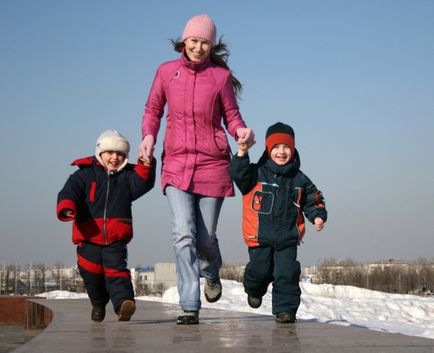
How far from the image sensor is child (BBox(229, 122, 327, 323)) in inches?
225

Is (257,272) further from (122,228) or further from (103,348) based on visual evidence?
(103,348)

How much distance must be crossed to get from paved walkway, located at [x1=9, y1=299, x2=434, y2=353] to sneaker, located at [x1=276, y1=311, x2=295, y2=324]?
0.15 m

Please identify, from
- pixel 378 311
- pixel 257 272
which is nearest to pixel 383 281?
pixel 378 311

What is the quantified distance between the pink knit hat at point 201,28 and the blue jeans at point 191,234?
4.07 ft

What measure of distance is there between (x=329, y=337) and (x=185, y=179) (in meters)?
1.82

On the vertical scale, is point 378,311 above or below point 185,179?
below

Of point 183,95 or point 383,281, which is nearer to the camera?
point 183,95

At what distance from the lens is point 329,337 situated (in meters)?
4.36

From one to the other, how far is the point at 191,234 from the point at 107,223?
69 cm

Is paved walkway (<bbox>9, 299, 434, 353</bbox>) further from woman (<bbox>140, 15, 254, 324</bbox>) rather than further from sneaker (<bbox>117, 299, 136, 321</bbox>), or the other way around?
woman (<bbox>140, 15, 254, 324</bbox>)

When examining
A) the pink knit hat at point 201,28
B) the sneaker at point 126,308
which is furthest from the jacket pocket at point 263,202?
the pink knit hat at point 201,28

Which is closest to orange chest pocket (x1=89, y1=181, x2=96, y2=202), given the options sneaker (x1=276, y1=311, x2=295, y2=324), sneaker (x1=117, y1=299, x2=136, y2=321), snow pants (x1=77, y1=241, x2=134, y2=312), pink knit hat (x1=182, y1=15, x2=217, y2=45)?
snow pants (x1=77, y1=241, x2=134, y2=312)

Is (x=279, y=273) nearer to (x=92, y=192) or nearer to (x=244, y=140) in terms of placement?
(x=244, y=140)

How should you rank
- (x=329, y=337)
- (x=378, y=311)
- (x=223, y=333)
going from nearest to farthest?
(x=329, y=337) → (x=223, y=333) → (x=378, y=311)
